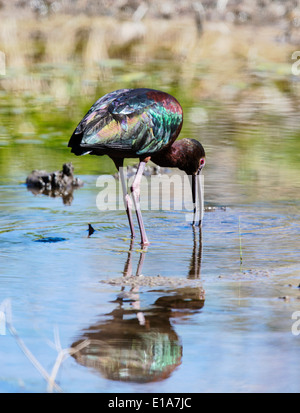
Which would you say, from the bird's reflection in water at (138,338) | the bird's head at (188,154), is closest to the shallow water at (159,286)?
the bird's reflection in water at (138,338)

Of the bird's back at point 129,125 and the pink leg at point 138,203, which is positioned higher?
the bird's back at point 129,125

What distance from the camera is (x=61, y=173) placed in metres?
8.76

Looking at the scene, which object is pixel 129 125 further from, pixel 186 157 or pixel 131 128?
pixel 186 157

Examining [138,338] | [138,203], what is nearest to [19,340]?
[138,338]

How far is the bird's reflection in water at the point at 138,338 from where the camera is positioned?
418cm

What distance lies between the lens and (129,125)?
273 inches

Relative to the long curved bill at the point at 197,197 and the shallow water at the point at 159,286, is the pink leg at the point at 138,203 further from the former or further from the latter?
the long curved bill at the point at 197,197

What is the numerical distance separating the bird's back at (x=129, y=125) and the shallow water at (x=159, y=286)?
68 centimetres

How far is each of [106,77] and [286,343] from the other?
1250cm

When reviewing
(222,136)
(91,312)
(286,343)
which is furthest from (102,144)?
(222,136)

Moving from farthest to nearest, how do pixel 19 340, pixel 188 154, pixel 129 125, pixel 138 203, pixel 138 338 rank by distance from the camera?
1. pixel 188 154
2. pixel 138 203
3. pixel 129 125
4. pixel 138 338
5. pixel 19 340

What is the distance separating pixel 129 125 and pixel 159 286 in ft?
6.00

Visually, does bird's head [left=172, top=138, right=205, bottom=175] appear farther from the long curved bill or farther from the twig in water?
the twig in water

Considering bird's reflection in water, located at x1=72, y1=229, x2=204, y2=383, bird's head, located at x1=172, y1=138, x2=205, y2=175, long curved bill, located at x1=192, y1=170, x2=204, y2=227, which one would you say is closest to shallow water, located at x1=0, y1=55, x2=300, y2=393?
bird's reflection in water, located at x1=72, y1=229, x2=204, y2=383
